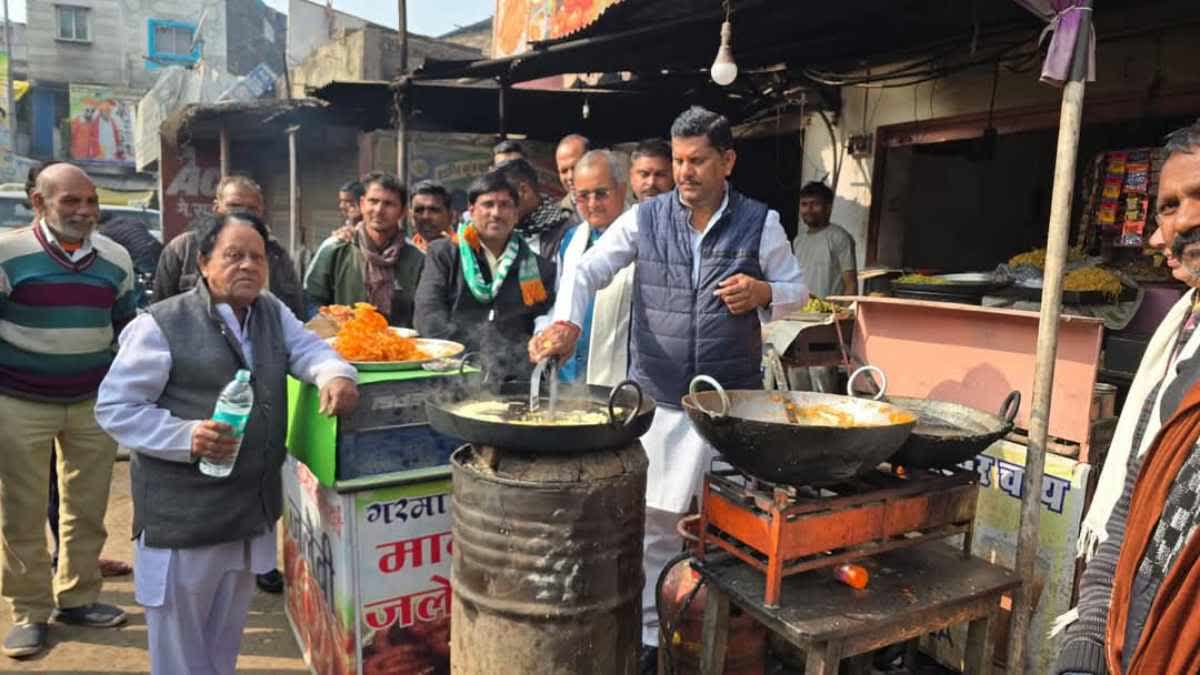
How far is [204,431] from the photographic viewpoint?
8.18 feet

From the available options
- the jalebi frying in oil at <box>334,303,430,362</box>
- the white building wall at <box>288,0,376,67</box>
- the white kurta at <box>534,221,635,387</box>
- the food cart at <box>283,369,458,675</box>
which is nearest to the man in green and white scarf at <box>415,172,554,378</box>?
the white kurta at <box>534,221,635,387</box>

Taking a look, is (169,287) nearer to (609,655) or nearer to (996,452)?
(609,655)

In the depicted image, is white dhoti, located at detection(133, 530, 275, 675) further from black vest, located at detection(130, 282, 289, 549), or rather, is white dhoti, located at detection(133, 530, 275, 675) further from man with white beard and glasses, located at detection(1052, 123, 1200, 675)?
man with white beard and glasses, located at detection(1052, 123, 1200, 675)

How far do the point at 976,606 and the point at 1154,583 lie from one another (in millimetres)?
947

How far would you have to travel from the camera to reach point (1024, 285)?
4332 mm

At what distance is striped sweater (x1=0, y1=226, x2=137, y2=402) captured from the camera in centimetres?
352

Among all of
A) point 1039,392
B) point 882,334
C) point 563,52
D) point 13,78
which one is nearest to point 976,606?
point 1039,392

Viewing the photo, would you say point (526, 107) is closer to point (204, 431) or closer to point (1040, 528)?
point (204, 431)

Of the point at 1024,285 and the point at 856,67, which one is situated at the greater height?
the point at 856,67

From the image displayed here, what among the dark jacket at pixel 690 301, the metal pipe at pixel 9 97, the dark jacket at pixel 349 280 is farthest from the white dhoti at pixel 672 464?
the metal pipe at pixel 9 97

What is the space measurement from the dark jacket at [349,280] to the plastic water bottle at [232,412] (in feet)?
6.92

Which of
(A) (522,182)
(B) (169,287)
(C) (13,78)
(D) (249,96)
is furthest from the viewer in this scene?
(C) (13,78)

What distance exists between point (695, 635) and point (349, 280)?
9.89ft

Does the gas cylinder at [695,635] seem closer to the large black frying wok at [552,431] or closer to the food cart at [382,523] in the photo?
the large black frying wok at [552,431]
